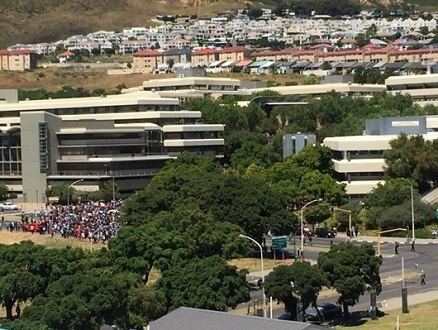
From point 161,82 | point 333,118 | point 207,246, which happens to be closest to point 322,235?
point 207,246

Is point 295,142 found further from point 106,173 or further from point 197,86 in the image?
point 197,86

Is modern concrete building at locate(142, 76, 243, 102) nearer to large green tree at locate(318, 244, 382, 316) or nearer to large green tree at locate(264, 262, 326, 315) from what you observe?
large green tree at locate(318, 244, 382, 316)

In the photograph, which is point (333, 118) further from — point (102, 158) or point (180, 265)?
point (180, 265)

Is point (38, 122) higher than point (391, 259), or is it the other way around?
point (38, 122)

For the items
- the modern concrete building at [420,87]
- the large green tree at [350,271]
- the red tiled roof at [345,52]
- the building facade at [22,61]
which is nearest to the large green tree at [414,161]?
the large green tree at [350,271]

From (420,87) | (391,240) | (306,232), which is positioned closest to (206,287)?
(391,240)
